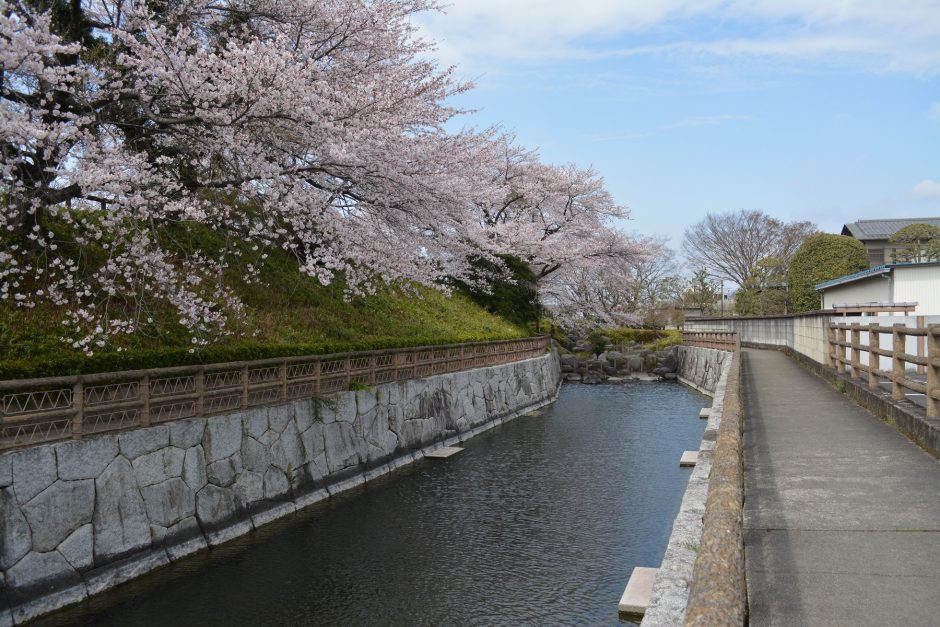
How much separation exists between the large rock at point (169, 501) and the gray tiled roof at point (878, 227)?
55.5 metres

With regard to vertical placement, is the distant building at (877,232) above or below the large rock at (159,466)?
above

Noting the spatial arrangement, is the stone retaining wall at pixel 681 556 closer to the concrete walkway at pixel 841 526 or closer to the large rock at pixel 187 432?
the concrete walkway at pixel 841 526

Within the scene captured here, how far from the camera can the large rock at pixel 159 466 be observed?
808 cm

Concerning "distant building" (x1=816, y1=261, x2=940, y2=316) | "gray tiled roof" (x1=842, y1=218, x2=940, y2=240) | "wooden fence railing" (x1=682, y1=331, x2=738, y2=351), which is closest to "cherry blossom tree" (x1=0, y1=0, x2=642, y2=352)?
"wooden fence railing" (x1=682, y1=331, x2=738, y2=351)

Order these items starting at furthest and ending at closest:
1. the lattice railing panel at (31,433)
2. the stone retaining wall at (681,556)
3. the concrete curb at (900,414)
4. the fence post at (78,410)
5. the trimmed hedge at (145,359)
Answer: the concrete curb at (900,414) < the trimmed hedge at (145,359) < the fence post at (78,410) < the lattice railing panel at (31,433) < the stone retaining wall at (681,556)

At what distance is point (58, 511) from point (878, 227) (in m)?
60.5

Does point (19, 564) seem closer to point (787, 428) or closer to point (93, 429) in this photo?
point (93, 429)

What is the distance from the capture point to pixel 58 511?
7020mm

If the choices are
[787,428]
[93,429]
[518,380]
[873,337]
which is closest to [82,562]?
[93,429]

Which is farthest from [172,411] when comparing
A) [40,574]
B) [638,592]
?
[638,592]

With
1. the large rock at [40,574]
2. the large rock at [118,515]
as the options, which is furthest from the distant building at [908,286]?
the large rock at [40,574]

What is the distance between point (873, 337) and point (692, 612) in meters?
11.1

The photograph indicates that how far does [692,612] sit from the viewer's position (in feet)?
12.1

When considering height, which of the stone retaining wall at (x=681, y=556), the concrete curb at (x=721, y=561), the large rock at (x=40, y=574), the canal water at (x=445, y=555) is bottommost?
the canal water at (x=445, y=555)
